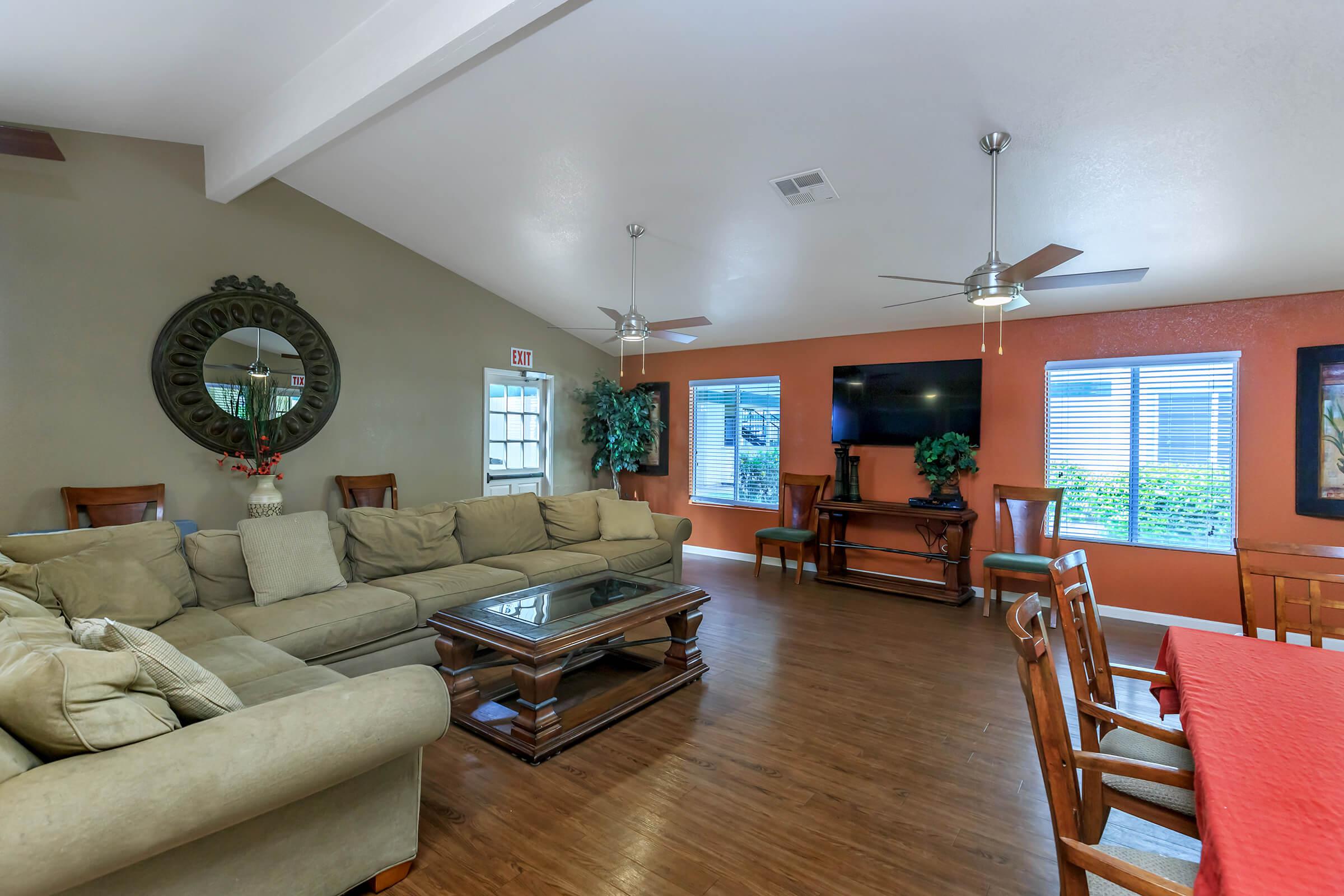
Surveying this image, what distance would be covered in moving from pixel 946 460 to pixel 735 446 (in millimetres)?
2381

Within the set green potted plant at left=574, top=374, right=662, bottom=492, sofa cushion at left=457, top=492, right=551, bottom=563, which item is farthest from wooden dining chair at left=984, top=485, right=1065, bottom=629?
green potted plant at left=574, top=374, right=662, bottom=492

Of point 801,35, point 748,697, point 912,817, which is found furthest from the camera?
point 748,697

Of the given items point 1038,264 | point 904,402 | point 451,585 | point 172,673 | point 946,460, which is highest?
point 1038,264

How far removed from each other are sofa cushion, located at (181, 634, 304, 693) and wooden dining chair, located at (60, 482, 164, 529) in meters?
1.88

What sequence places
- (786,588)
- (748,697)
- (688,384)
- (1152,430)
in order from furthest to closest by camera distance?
(688,384) → (786,588) → (1152,430) → (748,697)

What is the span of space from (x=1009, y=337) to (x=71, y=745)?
5954 mm

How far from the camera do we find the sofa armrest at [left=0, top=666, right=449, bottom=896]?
3.98ft

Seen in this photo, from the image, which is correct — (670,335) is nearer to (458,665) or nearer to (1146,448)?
(458,665)

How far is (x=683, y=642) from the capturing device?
357 centimetres

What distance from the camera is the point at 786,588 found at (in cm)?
567

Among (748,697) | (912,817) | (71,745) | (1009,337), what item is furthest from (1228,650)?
(1009,337)

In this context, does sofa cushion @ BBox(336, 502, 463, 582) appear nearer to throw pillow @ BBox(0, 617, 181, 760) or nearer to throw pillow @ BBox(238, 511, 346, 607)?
throw pillow @ BBox(238, 511, 346, 607)

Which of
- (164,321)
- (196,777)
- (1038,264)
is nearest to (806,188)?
(1038,264)

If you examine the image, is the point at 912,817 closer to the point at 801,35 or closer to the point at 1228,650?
the point at 1228,650
